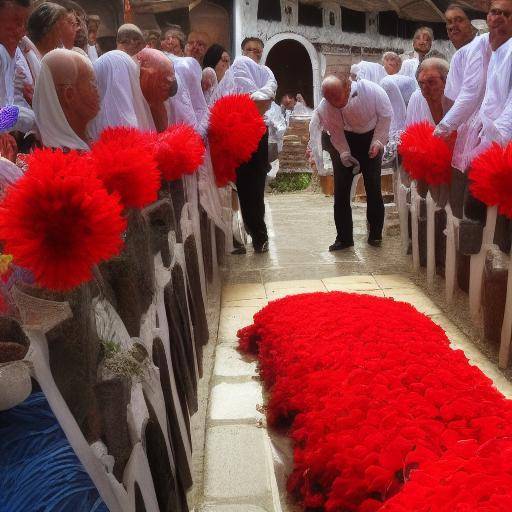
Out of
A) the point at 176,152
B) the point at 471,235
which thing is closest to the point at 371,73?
the point at 471,235

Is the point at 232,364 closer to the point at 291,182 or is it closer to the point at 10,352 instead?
the point at 10,352

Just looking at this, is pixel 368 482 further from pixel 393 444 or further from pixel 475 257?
pixel 475 257

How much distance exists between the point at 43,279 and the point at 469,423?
4.88 ft

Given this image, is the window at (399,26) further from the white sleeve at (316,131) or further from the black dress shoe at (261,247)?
the black dress shoe at (261,247)

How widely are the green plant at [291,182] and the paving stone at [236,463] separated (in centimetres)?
938

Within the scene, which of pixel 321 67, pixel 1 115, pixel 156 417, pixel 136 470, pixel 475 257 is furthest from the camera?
pixel 321 67

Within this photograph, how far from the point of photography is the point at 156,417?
1.93 m

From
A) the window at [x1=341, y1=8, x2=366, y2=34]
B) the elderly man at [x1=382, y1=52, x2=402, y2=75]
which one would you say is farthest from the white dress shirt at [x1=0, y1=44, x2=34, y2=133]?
the window at [x1=341, y1=8, x2=366, y2=34]

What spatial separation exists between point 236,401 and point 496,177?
1.55m

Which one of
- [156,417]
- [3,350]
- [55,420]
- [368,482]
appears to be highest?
[3,350]

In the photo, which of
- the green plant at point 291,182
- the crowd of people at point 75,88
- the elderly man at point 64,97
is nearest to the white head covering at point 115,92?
the crowd of people at point 75,88

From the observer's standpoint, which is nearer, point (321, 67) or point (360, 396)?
point (360, 396)

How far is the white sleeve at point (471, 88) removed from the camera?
4.29 meters

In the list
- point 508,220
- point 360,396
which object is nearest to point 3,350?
point 360,396
